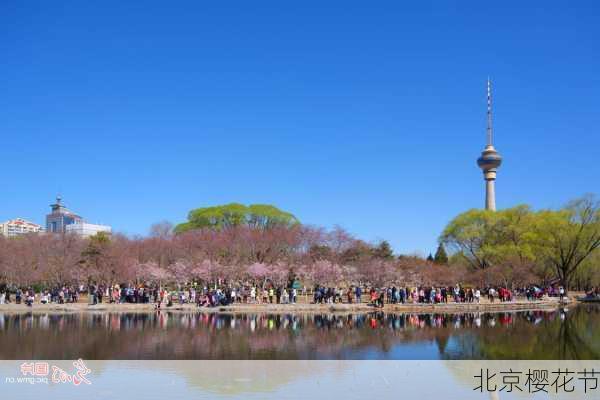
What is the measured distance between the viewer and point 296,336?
73.2ft

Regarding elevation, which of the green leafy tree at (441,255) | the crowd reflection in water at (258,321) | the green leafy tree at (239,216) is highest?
the green leafy tree at (239,216)

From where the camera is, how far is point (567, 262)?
2192 inches

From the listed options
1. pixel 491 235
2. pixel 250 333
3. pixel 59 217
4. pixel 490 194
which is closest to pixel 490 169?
pixel 490 194

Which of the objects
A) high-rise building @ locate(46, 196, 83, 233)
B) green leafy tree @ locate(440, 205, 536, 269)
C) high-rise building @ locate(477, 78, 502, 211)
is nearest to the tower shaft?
high-rise building @ locate(477, 78, 502, 211)

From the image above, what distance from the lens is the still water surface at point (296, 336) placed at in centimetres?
1783

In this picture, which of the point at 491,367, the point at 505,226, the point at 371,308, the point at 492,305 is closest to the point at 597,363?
the point at 491,367

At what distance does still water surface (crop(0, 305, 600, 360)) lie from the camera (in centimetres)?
1783

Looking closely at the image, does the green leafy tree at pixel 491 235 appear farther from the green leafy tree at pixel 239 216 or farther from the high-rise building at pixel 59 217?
the high-rise building at pixel 59 217

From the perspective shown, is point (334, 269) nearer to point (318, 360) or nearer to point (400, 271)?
point (400, 271)

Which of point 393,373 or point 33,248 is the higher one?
point 33,248

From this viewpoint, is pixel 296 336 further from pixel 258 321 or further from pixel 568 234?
pixel 568 234

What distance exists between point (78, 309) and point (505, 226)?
143 feet

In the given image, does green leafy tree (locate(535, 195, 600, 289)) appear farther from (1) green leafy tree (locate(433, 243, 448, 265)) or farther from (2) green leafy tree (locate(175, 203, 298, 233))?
(2) green leafy tree (locate(175, 203, 298, 233))

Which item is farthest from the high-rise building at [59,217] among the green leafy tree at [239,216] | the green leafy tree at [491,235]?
the green leafy tree at [491,235]
